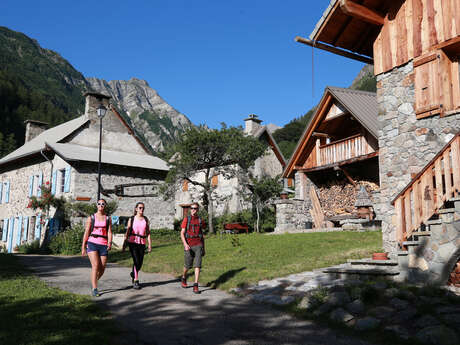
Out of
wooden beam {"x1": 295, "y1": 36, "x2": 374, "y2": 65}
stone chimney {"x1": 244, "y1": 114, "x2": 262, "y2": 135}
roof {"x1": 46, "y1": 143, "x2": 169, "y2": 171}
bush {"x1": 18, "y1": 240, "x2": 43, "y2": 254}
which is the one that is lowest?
bush {"x1": 18, "y1": 240, "x2": 43, "y2": 254}

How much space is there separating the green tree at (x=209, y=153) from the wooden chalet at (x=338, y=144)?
10.1 ft

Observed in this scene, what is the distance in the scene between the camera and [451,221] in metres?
5.95

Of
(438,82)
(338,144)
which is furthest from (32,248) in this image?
(438,82)

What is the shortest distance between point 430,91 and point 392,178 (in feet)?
6.12

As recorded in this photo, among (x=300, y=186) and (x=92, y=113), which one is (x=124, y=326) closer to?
(x=300, y=186)

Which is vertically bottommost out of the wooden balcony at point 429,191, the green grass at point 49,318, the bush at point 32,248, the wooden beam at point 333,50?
the bush at point 32,248

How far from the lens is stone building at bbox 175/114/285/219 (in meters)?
25.9

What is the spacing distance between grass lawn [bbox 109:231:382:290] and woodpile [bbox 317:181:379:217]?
15.9ft

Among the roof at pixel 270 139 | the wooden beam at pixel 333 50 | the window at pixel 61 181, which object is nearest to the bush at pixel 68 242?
the window at pixel 61 181

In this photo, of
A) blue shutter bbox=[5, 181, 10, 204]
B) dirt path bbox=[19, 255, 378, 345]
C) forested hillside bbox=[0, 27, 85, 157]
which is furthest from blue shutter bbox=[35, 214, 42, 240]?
forested hillside bbox=[0, 27, 85, 157]

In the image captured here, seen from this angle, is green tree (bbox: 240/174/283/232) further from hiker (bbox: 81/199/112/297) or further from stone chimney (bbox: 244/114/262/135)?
hiker (bbox: 81/199/112/297)

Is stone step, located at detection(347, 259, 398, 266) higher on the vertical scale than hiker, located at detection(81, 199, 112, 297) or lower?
lower

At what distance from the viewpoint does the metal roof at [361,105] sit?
51.3 ft

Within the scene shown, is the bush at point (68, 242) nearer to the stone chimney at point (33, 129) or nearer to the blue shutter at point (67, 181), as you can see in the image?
the blue shutter at point (67, 181)
